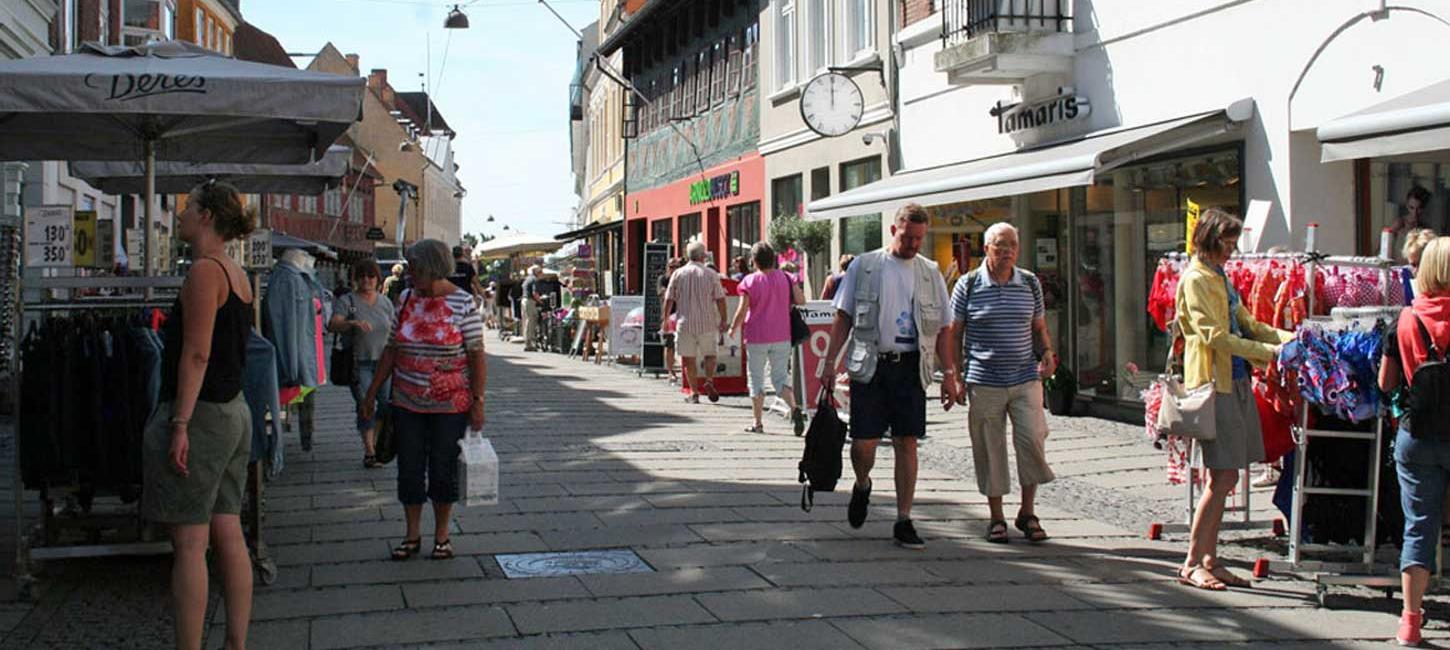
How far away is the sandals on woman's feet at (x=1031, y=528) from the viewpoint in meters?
8.18

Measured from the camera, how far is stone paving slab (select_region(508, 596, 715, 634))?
614 centimetres

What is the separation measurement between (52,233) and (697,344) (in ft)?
21.9

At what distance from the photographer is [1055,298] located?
651 inches

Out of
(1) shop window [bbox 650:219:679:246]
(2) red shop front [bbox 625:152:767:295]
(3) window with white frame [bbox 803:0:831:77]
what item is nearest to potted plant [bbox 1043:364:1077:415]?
(3) window with white frame [bbox 803:0:831:77]

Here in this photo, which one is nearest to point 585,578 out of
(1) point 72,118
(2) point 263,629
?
(2) point 263,629

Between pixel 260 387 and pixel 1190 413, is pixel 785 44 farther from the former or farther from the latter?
pixel 260 387

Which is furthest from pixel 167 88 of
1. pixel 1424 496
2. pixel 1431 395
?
pixel 1424 496

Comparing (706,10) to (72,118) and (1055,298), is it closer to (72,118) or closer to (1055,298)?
(1055,298)

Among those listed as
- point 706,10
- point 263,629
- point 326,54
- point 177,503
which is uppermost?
point 326,54

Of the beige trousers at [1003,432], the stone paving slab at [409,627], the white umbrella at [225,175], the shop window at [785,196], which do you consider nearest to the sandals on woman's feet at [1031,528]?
the beige trousers at [1003,432]

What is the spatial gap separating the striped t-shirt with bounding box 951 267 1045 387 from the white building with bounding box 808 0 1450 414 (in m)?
1.66

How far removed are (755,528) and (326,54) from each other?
7359cm

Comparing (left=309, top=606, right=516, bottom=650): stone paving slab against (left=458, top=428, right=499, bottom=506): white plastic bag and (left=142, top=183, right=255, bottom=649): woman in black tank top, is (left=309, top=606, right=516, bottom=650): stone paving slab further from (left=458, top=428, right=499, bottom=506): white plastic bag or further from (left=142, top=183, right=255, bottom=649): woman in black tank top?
(left=458, top=428, right=499, bottom=506): white plastic bag

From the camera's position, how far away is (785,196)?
26734 mm
